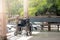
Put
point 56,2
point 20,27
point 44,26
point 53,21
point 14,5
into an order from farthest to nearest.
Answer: point 14,5
point 56,2
point 44,26
point 53,21
point 20,27

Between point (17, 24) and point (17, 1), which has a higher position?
point (17, 1)

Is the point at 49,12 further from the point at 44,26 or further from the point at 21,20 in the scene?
the point at 21,20

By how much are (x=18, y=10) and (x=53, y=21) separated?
447cm

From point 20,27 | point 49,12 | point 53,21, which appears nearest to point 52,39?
point 20,27

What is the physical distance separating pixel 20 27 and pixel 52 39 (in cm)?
188

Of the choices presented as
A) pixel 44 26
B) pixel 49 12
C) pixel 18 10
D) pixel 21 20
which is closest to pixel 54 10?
pixel 49 12

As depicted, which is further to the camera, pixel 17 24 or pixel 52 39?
pixel 17 24

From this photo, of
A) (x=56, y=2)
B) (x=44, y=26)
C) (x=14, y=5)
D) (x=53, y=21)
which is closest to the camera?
(x=53, y=21)

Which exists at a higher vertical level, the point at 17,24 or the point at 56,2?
the point at 56,2

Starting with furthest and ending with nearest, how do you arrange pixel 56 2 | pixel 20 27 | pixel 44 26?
pixel 56 2, pixel 44 26, pixel 20 27

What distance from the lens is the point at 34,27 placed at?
38.5 ft

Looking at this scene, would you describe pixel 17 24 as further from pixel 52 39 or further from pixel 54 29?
pixel 54 29

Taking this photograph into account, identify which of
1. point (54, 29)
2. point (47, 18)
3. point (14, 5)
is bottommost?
point (54, 29)

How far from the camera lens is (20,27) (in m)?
8.78
